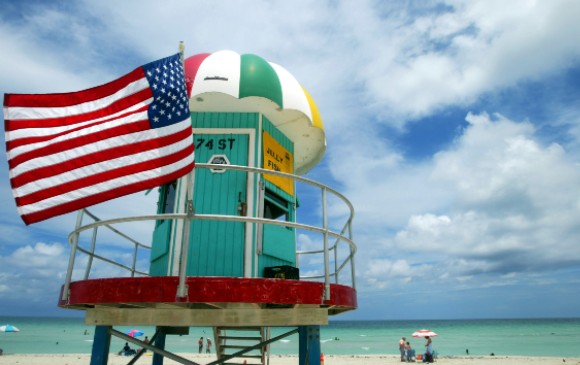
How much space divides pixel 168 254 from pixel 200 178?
4.48 ft

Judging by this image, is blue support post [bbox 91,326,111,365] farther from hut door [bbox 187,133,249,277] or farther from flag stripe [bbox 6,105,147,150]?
flag stripe [bbox 6,105,147,150]

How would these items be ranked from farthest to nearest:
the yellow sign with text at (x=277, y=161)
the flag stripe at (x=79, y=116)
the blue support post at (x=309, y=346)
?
1. the yellow sign with text at (x=277, y=161)
2. the blue support post at (x=309, y=346)
3. the flag stripe at (x=79, y=116)

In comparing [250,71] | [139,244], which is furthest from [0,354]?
[250,71]

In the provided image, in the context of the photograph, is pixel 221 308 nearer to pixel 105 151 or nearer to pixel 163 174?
pixel 163 174

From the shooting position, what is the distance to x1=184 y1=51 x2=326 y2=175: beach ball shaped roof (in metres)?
7.00

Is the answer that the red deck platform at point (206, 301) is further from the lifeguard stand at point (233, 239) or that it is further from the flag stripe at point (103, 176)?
the flag stripe at point (103, 176)

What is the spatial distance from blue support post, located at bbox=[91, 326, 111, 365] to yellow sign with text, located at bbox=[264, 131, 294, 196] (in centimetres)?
345

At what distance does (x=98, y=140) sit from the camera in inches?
179

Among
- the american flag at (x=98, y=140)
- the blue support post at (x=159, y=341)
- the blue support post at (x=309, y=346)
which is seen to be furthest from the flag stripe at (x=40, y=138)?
the blue support post at (x=159, y=341)

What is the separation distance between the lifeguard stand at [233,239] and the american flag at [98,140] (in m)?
0.51

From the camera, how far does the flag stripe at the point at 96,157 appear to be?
4473 mm

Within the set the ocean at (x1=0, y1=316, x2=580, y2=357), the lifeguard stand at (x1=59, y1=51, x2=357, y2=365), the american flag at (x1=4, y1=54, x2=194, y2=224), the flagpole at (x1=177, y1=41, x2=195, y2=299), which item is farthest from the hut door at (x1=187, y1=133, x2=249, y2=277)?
the ocean at (x1=0, y1=316, x2=580, y2=357)

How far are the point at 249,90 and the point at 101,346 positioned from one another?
434 cm

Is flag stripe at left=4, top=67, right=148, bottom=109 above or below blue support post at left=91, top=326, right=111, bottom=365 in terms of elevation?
above
